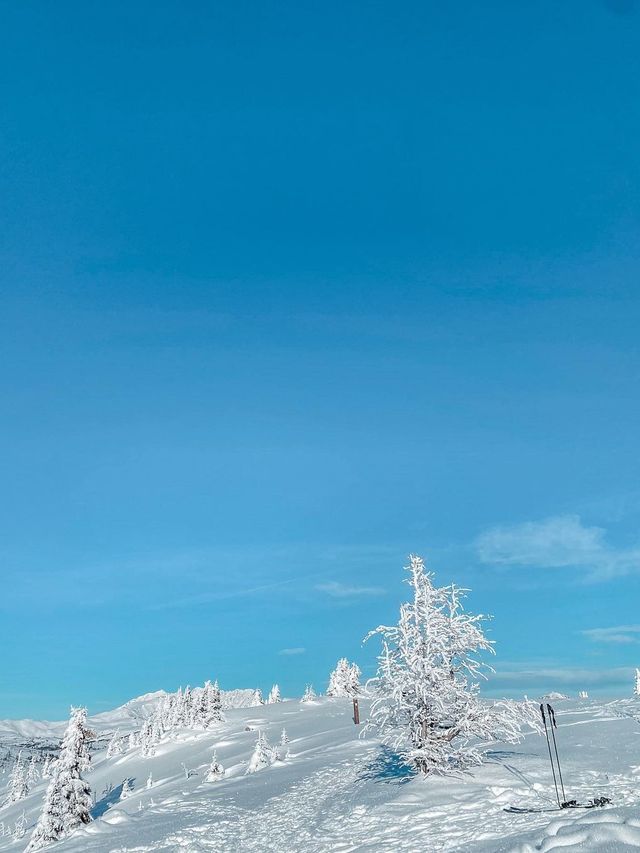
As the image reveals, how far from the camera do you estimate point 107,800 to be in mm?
74562

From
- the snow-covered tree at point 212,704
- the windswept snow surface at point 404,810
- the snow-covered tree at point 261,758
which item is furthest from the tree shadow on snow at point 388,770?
the snow-covered tree at point 212,704

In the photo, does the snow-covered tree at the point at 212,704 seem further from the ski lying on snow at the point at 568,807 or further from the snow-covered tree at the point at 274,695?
the ski lying on snow at the point at 568,807

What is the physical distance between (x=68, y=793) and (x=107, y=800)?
106ft

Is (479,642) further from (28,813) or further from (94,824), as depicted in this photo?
(28,813)

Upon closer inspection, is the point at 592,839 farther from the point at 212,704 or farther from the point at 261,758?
the point at 212,704

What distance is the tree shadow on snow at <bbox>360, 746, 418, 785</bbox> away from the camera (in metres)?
25.5

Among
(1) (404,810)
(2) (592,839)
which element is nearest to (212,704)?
(1) (404,810)

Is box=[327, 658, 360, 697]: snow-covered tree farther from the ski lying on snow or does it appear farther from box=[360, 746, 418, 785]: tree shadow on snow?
the ski lying on snow

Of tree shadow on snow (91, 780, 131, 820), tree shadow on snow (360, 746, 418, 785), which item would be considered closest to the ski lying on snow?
tree shadow on snow (360, 746, 418, 785)

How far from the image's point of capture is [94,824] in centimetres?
2516

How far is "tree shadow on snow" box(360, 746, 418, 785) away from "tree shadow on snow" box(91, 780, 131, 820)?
4709 cm

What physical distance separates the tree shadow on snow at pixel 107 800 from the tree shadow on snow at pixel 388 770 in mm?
47093

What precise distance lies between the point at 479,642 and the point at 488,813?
20.5 ft

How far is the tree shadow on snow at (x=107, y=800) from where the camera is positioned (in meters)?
68.1
